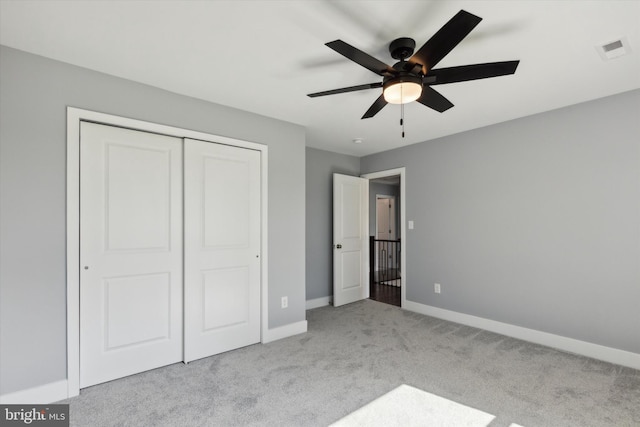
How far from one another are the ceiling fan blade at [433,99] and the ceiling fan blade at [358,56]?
1.03 feet

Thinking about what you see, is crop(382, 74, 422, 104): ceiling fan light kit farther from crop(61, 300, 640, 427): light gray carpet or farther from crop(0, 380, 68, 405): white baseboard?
crop(0, 380, 68, 405): white baseboard

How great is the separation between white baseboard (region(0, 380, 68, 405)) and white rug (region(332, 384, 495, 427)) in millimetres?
1978

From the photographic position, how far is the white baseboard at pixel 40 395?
80.4 inches

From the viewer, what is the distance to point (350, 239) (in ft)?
16.1

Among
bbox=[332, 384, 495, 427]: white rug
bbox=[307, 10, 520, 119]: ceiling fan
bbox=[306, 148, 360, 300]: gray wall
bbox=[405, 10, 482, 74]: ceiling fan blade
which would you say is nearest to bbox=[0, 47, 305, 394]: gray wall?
bbox=[307, 10, 520, 119]: ceiling fan

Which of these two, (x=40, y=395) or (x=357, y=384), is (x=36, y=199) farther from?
(x=357, y=384)

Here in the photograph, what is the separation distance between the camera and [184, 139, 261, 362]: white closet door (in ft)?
9.36

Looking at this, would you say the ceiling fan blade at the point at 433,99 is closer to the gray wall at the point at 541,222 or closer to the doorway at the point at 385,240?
the gray wall at the point at 541,222

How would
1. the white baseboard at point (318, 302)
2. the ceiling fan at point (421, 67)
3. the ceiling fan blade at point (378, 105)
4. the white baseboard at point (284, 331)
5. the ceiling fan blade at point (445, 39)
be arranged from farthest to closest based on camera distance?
the white baseboard at point (318, 302)
the white baseboard at point (284, 331)
the ceiling fan blade at point (378, 105)
the ceiling fan at point (421, 67)
the ceiling fan blade at point (445, 39)

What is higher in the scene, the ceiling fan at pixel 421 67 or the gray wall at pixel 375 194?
the ceiling fan at pixel 421 67

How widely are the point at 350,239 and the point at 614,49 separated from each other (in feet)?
11.7

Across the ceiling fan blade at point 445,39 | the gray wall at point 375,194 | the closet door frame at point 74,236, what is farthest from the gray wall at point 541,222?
the closet door frame at point 74,236

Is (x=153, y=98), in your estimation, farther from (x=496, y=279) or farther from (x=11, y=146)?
(x=496, y=279)

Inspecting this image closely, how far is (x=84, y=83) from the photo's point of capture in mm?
2344
